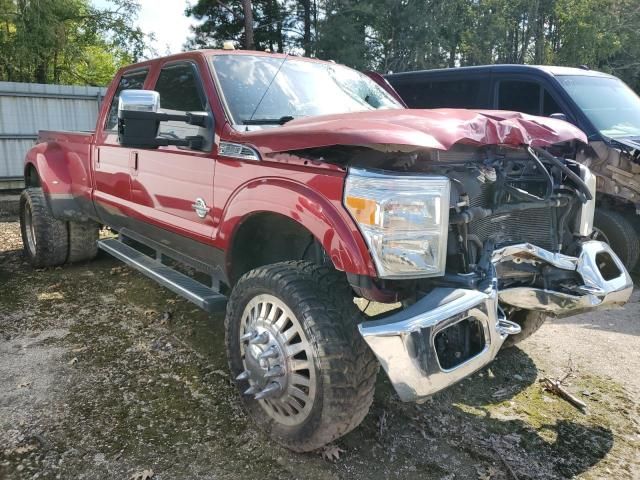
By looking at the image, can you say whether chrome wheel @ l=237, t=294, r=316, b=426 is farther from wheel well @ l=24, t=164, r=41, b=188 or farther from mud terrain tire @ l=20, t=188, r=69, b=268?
wheel well @ l=24, t=164, r=41, b=188

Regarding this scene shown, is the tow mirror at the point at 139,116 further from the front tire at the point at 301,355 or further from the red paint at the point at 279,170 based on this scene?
the front tire at the point at 301,355

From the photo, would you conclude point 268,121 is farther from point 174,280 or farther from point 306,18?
point 306,18

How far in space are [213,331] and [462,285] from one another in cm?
235

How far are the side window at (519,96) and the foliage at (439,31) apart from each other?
11054 millimetres

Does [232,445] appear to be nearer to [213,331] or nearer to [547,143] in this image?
[213,331]

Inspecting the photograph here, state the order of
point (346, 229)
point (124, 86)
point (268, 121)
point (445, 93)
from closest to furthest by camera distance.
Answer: point (346, 229), point (268, 121), point (124, 86), point (445, 93)

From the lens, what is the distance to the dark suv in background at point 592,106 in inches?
210

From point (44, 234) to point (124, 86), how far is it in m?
1.85

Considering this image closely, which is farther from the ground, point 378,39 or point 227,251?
point 378,39

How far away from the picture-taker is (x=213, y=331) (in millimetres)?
4141

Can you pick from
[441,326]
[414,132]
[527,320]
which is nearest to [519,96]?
[527,320]

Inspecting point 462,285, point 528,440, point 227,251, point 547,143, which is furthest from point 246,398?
point 547,143

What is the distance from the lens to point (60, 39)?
1659cm

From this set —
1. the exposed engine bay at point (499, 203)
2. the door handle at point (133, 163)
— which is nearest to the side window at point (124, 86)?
the door handle at point (133, 163)
